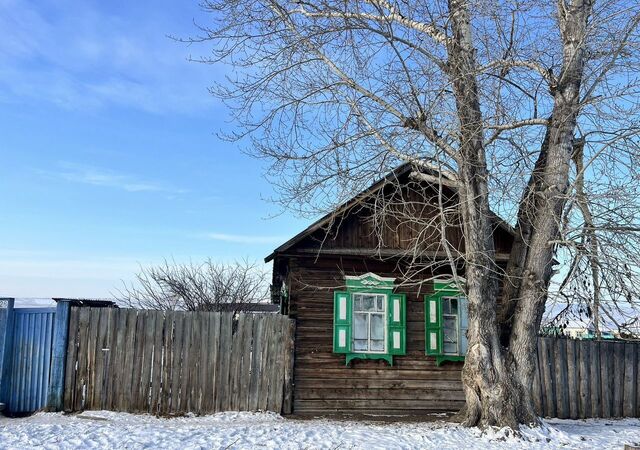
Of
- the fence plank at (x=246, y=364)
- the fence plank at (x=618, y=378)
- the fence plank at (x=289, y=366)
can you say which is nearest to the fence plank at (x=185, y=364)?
the fence plank at (x=246, y=364)

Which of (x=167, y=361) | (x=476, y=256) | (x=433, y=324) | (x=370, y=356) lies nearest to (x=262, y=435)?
(x=167, y=361)

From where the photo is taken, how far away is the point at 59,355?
11.2 m

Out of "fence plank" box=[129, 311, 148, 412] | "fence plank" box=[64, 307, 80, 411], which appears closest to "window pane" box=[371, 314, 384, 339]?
"fence plank" box=[129, 311, 148, 412]

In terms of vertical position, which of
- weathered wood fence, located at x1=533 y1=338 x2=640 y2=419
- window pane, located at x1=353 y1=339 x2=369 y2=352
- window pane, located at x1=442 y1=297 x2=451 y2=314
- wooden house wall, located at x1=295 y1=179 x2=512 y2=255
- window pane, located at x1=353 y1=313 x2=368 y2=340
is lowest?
weathered wood fence, located at x1=533 y1=338 x2=640 y2=419

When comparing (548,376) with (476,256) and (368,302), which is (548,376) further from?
(476,256)

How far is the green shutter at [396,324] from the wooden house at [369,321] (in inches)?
0.8

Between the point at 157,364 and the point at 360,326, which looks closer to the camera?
the point at 157,364

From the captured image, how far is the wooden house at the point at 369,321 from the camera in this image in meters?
12.3

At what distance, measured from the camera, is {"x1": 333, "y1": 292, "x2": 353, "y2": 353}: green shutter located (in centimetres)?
1234

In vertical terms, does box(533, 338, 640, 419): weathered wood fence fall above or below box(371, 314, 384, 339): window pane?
below

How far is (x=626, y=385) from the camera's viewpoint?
12.8 m

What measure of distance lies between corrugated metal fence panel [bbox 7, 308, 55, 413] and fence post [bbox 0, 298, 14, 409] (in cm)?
7

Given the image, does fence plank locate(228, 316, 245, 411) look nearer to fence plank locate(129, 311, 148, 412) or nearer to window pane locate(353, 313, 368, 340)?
fence plank locate(129, 311, 148, 412)

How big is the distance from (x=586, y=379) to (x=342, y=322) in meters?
5.26
